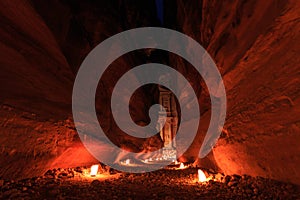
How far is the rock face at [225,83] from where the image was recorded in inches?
138

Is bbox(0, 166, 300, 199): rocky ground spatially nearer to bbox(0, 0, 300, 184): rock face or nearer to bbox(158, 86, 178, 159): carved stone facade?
bbox(0, 0, 300, 184): rock face

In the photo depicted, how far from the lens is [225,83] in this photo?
5.32m

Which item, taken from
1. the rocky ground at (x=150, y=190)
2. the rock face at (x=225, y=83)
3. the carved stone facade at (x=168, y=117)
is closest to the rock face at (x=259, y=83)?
the rock face at (x=225, y=83)

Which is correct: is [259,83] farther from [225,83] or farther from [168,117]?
[168,117]

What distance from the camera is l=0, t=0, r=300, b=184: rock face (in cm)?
351

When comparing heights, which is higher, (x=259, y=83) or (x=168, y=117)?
(x=168, y=117)

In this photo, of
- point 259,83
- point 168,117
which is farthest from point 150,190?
point 168,117

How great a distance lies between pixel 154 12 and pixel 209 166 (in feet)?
45.0

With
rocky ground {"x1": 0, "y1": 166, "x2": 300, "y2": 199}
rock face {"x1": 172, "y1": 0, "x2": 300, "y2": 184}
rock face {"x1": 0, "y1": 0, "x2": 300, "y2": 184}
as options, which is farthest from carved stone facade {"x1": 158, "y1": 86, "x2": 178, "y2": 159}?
rocky ground {"x1": 0, "y1": 166, "x2": 300, "y2": 199}

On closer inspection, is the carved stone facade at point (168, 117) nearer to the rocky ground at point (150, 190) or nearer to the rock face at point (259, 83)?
the rock face at point (259, 83)

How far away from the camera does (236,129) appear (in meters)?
4.77

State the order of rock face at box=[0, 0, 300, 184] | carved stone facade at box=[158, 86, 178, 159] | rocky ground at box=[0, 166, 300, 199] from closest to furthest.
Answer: rocky ground at box=[0, 166, 300, 199], rock face at box=[0, 0, 300, 184], carved stone facade at box=[158, 86, 178, 159]

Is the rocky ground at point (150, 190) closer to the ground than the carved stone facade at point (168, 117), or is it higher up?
closer to the ground

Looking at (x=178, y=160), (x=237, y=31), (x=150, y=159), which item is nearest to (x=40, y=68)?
(x=237, y=31)
